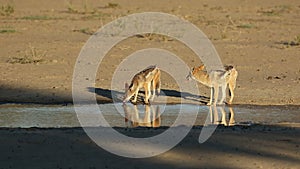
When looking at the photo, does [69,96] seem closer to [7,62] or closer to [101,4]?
[7,62]

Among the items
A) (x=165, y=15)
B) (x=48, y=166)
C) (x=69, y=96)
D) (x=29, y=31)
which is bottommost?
(x=48, y=166)

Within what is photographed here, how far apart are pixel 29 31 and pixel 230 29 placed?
7801 millimetres

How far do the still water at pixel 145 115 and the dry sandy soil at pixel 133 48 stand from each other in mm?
801

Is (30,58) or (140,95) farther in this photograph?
(30,58)

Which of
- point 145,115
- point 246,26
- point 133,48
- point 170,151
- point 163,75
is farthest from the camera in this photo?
point 246,26

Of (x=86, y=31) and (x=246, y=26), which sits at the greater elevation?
(x=246, y=26)

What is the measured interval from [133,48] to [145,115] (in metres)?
9.99

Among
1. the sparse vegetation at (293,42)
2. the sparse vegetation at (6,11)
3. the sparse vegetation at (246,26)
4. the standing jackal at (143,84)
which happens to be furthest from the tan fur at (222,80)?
the sparse vegetation at (6,11)

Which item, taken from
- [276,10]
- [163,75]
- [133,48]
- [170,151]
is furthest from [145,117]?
[276,10]

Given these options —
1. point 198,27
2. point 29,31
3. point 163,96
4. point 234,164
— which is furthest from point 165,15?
point 234,164

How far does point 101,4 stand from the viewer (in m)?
47.9

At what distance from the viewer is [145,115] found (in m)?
13.8

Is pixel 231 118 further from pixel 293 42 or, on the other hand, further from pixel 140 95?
pixel 293 42

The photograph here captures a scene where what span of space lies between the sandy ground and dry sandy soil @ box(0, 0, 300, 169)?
0.04 ft
